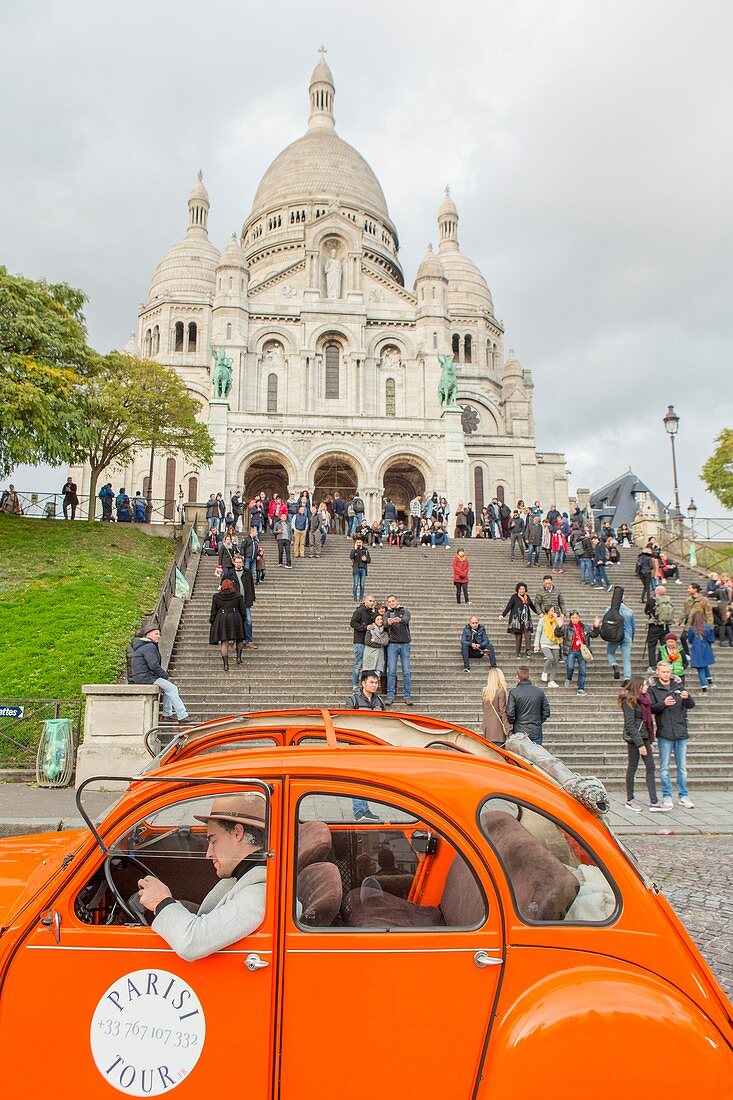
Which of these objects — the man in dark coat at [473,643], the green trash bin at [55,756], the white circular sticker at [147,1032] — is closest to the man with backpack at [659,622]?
the man in dark coat at [473,643]

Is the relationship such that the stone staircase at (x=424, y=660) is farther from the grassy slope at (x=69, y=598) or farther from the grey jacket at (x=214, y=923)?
the grey jacket at (x=214, y=923)

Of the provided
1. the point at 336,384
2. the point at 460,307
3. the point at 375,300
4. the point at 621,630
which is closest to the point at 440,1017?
the point at 621,630

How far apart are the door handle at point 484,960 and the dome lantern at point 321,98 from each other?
266ft

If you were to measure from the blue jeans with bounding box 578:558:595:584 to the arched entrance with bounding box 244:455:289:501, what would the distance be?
26404mm

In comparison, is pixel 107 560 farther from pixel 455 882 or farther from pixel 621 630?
pixel 455 882

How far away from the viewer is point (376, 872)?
2838mm

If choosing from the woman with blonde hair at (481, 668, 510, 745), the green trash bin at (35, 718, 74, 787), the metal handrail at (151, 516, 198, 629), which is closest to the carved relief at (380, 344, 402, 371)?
the metal handrail at (151, 516, 198, 629)

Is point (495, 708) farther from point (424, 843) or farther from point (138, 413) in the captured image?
point (138, 413)

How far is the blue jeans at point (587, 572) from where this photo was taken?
64.3ft

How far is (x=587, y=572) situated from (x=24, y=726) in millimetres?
14994

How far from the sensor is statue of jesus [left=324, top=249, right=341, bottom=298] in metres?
46.2

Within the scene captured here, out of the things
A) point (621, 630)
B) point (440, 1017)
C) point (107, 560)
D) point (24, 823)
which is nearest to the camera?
point (440, 1017)

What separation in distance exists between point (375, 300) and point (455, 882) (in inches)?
1882

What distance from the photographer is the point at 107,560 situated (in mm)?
17953
